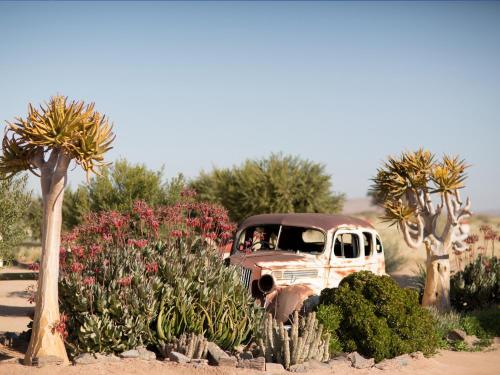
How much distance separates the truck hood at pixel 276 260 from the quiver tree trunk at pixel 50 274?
3.57 meters

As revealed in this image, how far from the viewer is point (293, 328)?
32.8 feet

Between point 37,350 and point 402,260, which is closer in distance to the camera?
point 37,350

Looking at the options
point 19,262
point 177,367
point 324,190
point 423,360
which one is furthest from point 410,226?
point 19,262

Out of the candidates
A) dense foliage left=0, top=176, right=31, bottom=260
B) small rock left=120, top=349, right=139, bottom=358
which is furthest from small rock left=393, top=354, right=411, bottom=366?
dense foliage left=0, top=176, right=31, bottom=260

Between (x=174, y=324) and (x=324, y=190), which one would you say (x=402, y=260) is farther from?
(x=174, y=324)

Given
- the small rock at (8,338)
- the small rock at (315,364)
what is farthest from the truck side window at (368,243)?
the small rock at (8,338)

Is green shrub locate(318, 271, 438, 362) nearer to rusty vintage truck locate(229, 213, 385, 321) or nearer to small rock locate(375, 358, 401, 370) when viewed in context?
small rock locate(375, 358, 401, 370)

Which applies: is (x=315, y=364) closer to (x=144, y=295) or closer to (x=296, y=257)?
(x=296, y=257)

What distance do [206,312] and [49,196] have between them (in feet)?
10.2

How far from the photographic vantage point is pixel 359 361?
1072 centimetres

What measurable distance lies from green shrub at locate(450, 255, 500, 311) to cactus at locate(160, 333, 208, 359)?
967 centimetres

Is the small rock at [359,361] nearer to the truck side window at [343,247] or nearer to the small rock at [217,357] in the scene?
the small rock at [217,357]

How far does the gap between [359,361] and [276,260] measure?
7.84ft

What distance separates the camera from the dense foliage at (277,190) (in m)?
29.7
